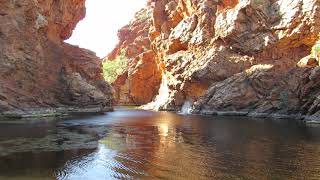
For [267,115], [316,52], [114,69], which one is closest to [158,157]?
[267,115]

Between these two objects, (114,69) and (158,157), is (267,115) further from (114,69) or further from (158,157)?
(114,69)

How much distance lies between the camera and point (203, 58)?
110m

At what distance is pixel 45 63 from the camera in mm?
96438

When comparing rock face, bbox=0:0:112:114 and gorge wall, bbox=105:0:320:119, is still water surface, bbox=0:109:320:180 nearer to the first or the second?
gorge wall, bbox=105:0:320:119

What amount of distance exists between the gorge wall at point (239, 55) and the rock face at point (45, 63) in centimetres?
2392

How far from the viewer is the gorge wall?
3435 inches

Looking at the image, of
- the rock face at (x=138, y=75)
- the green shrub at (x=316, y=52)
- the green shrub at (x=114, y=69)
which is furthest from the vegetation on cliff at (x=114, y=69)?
the green shrub at (x=316, y=52)

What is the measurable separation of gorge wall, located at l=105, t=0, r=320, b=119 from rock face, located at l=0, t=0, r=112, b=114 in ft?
78.5

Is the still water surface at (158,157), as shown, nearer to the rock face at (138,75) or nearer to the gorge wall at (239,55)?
the gorge wall at (239,55)

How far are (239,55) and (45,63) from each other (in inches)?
1936

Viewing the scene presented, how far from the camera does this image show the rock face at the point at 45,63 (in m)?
79.8

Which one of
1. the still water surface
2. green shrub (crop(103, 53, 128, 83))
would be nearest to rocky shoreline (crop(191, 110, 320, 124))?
the still water surface

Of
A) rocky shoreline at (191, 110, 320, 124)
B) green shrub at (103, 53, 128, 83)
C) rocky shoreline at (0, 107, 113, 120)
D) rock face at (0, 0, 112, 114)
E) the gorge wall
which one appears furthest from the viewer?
green shrub at (103, 53, 128, 83)

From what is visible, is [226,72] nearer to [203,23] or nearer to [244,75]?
[244,75]
